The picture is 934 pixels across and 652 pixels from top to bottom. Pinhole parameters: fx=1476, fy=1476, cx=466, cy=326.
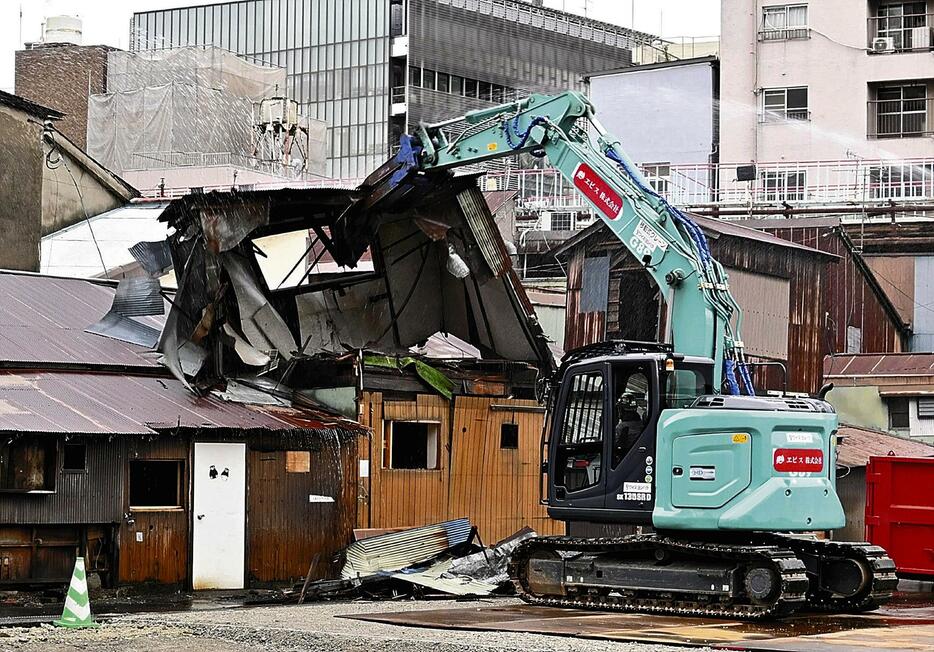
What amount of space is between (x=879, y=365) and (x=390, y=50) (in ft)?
209

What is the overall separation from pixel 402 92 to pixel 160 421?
246ft

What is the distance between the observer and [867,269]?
39.9 metres

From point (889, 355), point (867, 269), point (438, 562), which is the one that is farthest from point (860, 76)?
point (438, 562)

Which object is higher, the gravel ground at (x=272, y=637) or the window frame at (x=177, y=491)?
the window frame at (x=177, y=491)

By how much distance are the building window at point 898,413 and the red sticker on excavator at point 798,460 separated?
17.8 metres

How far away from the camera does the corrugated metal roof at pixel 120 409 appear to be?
20.6 m

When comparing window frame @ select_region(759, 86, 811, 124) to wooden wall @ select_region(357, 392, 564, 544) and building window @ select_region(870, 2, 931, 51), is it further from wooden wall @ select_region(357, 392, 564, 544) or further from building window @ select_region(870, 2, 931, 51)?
wooden wall @ select_region(357, 392, 564, 544)

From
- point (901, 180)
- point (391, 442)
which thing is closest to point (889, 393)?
point (391, 442)

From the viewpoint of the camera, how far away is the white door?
2258 centimetres

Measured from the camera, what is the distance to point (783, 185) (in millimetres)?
57062

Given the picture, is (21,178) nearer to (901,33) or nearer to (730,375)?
(730,375)

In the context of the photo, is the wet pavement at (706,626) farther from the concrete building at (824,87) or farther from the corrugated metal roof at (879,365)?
the concrete building at (824,87)

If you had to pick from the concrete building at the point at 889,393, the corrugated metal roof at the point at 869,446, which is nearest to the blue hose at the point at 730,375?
the corrugated metal roof at the point at 869,446

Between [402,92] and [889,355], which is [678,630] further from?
[402,92]
